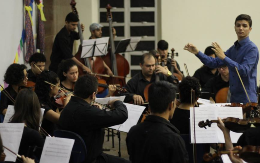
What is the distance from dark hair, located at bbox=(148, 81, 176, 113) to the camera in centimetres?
290

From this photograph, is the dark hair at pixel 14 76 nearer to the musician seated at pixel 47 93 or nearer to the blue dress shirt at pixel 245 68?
the musician seated at pixel 47 93

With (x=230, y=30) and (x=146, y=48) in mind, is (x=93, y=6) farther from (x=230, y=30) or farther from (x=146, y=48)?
(x=230, y=30)

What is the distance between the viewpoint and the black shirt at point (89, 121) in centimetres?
354

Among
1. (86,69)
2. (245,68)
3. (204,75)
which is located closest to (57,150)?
(245,68)

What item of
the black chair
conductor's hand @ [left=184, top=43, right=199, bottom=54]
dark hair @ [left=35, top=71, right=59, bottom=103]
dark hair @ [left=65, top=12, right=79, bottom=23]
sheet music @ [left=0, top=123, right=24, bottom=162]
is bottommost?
the black chair

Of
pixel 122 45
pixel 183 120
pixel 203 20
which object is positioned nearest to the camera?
pixel 183 120

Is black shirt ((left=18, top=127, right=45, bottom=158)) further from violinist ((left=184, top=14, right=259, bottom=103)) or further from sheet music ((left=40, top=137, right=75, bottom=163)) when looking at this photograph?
violinist ((left=184, top=14, right=259, bottom=103))

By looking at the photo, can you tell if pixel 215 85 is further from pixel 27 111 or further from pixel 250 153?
pixel 250 153

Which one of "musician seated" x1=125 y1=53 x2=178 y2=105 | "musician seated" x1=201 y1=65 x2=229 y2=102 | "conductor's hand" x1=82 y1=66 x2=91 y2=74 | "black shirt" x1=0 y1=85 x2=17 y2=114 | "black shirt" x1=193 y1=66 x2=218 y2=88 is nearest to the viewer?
"black shirt" x1=0 y1=85 x2=17 y2=114

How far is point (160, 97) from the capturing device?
2918mm

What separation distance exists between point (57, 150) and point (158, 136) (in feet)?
2.24

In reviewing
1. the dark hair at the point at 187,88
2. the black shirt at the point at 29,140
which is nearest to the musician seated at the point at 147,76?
the dark hair at the point at 187,88

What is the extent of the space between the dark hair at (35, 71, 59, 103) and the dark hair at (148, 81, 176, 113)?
4.99 ft

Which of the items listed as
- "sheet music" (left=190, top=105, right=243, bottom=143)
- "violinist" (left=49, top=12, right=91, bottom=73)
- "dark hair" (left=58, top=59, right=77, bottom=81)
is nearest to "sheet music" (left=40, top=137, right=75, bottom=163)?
"sheet music" (left=190, top=105, right=243, bottom=143)
